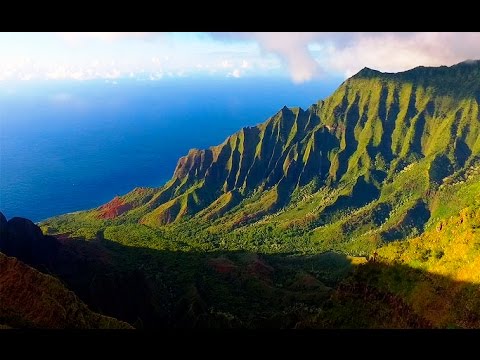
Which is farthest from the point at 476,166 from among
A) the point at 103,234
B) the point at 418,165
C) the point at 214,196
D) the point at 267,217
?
the point at 103,234

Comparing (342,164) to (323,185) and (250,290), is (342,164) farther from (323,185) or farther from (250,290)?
(250,290)

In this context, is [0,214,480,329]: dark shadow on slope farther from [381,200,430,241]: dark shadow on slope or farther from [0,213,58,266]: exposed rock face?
[381,200,430,241]: dark shadow on slope

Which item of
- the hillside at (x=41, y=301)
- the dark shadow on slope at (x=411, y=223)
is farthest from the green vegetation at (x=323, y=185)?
the hillside at (x=41, y=301)

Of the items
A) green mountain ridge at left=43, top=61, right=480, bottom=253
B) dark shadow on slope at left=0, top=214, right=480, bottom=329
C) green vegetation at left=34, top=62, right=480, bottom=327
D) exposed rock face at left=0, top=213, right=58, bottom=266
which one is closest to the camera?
dark shadow on slope at left=0, top=214, right=480, bottom=329

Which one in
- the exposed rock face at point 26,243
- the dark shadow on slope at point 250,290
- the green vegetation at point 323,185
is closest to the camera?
the dark shadow on slope at point 250,290

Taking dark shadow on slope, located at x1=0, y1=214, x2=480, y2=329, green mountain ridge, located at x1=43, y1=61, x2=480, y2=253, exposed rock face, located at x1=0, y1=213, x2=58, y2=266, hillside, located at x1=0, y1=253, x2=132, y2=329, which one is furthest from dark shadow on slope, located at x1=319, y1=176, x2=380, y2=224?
hillside, located at x1=0, y1=253, x2=132, y2=329

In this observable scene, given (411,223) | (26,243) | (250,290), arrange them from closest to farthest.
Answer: (250,290) → (26,243) → (411,223)

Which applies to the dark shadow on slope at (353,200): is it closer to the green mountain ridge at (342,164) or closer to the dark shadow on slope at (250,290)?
the green mountain ridge at (342,164)

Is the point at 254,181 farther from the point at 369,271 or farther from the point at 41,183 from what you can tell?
the point at 369,271

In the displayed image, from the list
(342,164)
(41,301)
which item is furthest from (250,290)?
(342,164)
